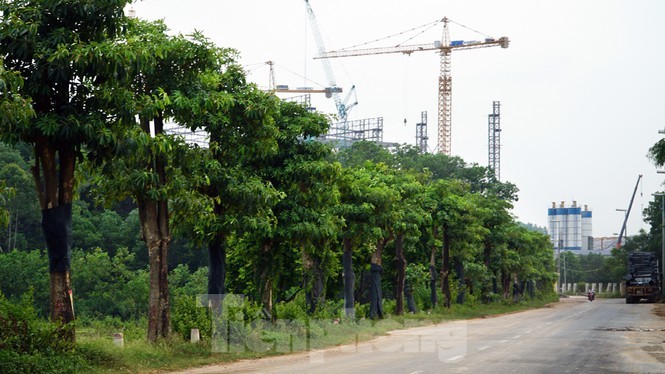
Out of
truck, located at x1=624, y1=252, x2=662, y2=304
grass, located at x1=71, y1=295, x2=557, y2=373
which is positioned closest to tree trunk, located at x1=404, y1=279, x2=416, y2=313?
grass, located at x1=71, y1=295, x2=557, y2=373

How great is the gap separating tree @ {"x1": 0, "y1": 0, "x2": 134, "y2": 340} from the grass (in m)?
1.04

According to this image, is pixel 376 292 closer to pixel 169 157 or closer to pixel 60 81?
pixel 169 157

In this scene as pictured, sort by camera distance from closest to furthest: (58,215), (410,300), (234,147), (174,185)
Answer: (58,215) < (174,185) < (234,147) < (410,300)

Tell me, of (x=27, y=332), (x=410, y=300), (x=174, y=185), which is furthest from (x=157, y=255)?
(x=410, y=300)

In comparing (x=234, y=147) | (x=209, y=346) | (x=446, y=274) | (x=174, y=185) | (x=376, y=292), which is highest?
(x=234, y=147)

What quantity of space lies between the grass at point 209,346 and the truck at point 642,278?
53677mm

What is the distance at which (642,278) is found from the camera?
81750 millimetres

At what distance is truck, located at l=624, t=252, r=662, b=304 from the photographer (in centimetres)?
8144

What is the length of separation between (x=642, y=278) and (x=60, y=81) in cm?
7487

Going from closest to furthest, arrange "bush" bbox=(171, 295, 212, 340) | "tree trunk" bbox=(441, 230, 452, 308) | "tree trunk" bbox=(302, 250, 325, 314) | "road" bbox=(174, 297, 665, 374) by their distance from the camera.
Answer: "road" bbox=(174, 297, 665, 374), "bush" bbox=(171, 295, 212, 340), "tree trunk" bbox=(302, 250, 325, 314), "tree trunk" bbox=(441, 230, 452, 308)

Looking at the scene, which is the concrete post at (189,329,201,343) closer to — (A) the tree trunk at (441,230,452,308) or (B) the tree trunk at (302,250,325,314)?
(B) the tree trunk at (302,250,325,314)

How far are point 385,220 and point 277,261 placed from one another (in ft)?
23.7

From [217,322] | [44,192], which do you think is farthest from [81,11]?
[217,322]

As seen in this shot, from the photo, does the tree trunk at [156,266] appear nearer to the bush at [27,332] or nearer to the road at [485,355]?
the road at [485,355]
